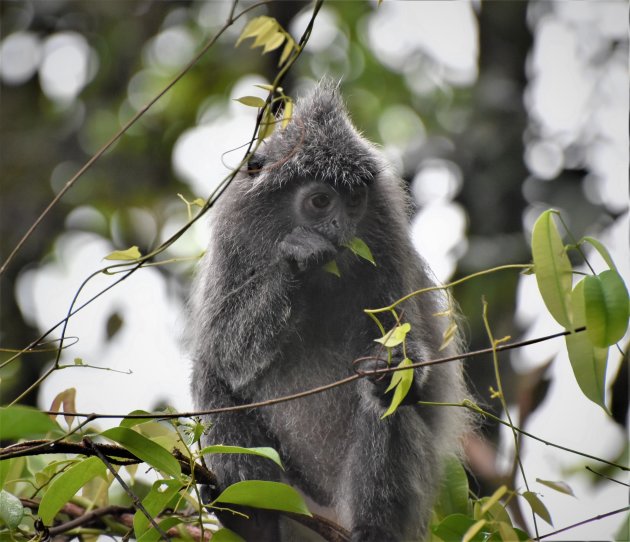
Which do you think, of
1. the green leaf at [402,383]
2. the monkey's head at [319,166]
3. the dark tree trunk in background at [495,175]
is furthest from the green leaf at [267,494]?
the dark tree trunk in background at [495,175]

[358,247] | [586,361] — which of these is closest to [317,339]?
[358,247]

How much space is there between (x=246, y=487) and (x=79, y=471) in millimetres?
374

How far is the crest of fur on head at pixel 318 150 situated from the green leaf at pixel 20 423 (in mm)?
1625

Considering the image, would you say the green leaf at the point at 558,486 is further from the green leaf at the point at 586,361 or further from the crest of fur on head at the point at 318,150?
the crest of fur on head at the point at 318,150

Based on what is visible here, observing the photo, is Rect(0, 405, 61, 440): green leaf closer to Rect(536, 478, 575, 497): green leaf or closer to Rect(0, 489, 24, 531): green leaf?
Rect(0, 489, 24, 531): green leaf

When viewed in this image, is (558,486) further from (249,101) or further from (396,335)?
(249,101)

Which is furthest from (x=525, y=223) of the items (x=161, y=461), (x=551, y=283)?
(x=161, y=461)

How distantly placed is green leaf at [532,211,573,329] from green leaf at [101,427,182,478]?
0.86 meters

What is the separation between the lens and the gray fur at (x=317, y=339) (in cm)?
274

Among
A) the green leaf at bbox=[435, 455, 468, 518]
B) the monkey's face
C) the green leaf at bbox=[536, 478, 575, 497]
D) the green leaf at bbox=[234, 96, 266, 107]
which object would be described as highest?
the green leaf at bbox=[234, 96, 266, 107]

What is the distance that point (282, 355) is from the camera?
296 centimetres

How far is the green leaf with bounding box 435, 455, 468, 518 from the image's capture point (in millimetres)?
2529

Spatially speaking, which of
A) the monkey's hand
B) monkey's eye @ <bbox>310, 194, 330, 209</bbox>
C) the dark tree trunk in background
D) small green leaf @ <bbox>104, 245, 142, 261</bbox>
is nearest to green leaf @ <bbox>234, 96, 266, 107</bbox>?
small green leaf @ <bbox>104, 245, 142, 261</bbox>

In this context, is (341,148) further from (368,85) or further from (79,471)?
(368,85)
